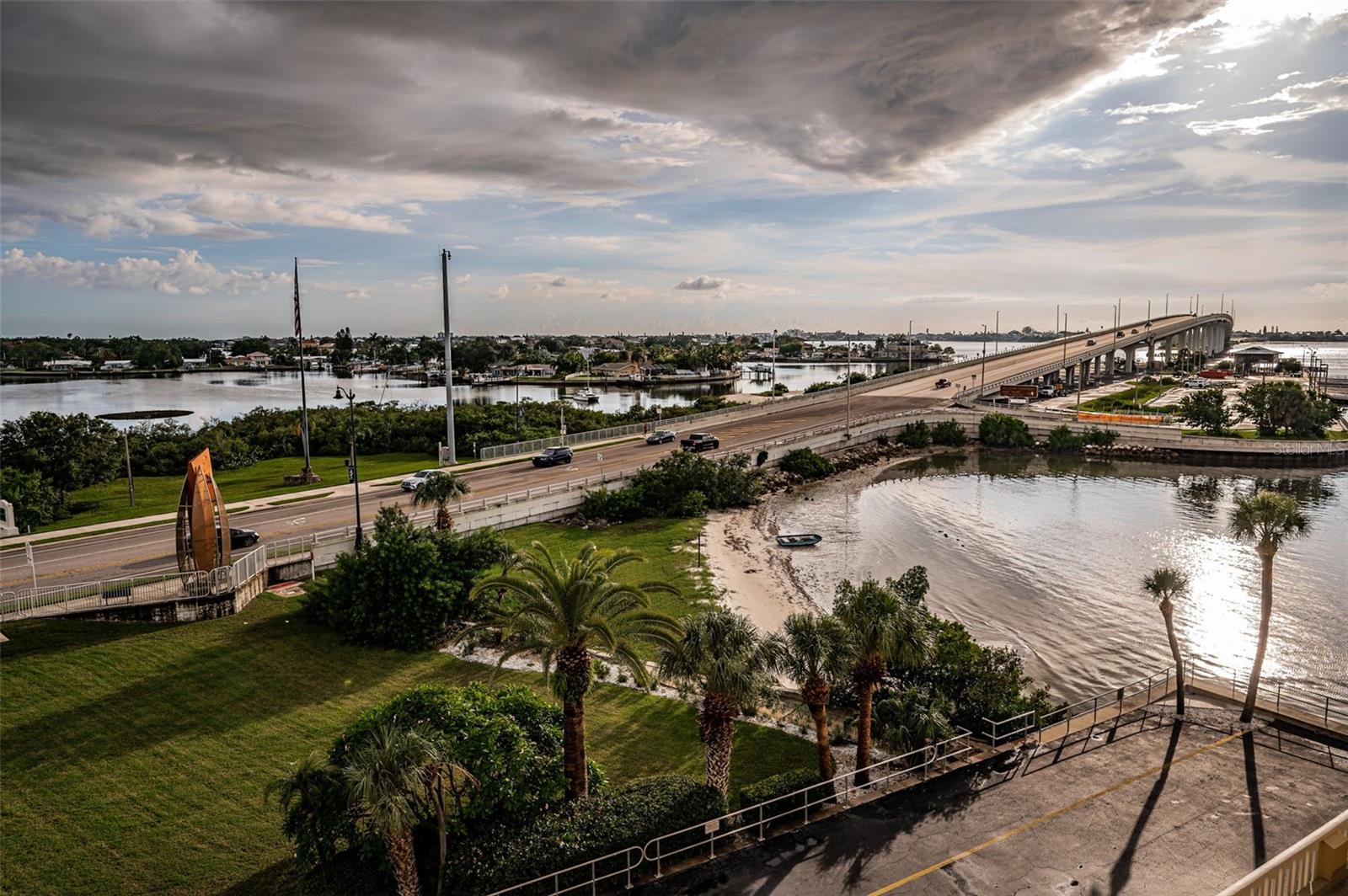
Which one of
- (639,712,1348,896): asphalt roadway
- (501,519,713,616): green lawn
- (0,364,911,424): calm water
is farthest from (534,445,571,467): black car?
(0,364,911,424): calm water

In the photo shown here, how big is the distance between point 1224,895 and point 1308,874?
3571 mm

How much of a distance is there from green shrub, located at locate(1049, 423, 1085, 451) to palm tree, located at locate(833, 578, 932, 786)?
7619 centimetres

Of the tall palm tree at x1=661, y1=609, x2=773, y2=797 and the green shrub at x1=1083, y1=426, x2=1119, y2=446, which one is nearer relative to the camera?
the tall palm tree at x1=661, y1=609, x2=773, y2=797

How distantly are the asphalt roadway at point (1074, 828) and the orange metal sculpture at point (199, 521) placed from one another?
2447 centimetres

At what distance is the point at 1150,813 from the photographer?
64.4ft

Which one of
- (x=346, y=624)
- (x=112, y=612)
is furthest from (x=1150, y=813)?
(x=112, y=612)

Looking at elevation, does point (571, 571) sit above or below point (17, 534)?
above

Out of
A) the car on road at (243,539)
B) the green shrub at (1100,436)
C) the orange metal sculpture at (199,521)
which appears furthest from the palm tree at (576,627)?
the green shrub at (1100,436)

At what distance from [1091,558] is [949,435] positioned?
44.8 m

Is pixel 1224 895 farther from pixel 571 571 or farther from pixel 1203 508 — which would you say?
pixel 1203 508

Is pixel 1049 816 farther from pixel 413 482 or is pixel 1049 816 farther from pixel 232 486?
pixel 232 486

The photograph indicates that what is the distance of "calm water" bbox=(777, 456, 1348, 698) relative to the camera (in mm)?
35281

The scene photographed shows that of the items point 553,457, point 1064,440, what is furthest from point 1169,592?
point 1064,440

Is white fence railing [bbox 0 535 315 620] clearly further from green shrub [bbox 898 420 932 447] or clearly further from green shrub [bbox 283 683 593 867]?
green shrub [bbox 898 420 932 447]
